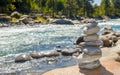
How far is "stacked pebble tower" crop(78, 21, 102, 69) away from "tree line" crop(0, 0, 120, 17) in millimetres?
86214

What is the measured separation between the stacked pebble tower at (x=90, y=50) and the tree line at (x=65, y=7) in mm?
86214

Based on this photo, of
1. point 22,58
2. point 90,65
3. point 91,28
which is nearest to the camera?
point 90,65

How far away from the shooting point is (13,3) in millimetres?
110250

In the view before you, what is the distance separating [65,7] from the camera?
134 m

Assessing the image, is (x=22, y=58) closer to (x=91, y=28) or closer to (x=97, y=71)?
(x=91, y=28)

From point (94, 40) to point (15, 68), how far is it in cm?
870

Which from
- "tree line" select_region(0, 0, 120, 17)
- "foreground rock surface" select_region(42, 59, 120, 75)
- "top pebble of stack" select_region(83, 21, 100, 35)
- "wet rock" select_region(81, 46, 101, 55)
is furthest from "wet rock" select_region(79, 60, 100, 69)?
"tree line" select_region(0, 0, 120, 17)

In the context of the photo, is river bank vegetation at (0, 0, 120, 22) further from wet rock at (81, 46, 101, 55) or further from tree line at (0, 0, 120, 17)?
wet rock at (81, 46, 101, 55)

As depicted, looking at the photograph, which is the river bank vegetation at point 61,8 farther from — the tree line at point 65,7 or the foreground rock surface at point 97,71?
the foreground rock surface at point 97,71

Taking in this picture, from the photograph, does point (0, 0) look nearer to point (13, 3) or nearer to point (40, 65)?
point (13, 3)

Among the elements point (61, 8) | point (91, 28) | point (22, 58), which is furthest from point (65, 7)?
point (91, 28)

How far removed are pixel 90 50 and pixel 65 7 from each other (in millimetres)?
117497

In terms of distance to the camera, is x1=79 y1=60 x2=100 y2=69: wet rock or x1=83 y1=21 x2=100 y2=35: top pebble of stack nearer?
x1=79 y1=60 x2=100 y2=69: wet rock

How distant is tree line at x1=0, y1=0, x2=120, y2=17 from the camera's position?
108850mm
